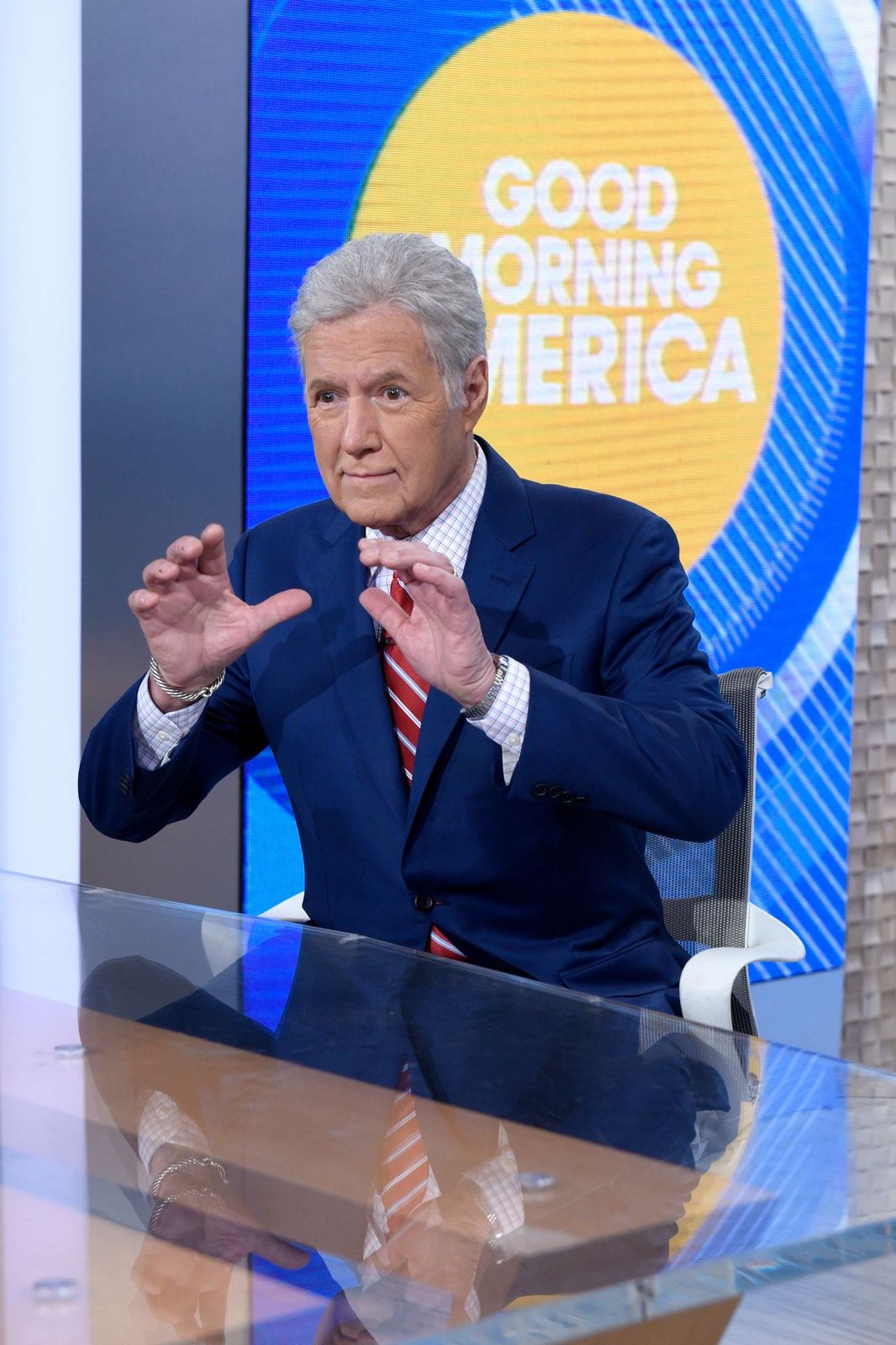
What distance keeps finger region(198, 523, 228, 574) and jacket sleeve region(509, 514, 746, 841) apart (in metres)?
0.37

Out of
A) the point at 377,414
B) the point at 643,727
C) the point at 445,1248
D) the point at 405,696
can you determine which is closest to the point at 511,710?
the point at 643,727

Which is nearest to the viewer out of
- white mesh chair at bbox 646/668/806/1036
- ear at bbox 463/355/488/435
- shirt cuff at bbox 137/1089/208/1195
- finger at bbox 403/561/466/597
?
shirt cuff at bbox 137/1089/208/1195

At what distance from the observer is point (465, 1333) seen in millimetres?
829

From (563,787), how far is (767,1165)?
66cm

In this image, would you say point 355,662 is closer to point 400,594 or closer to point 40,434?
point 400,594

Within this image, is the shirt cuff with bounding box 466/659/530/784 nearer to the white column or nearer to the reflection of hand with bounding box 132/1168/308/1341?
the reflection of hand with bounding box 132/1168/308/1341

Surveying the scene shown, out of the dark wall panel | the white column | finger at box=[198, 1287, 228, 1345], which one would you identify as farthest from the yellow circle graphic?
finger at box=[198, 1287, 228, 1345]

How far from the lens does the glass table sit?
0.88 meters

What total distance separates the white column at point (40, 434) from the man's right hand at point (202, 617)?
3.34ft

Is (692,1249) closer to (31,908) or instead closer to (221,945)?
(221,945)

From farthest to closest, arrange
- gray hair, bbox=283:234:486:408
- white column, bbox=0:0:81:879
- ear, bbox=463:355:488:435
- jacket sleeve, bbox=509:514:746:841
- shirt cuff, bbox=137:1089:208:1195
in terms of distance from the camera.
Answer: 1. white column, bbox=0:0:81:879
2. ear, bbox=463:355:488:435
3. gray hair, bbox=283:234:486:408
4. jacket sleeve, bbox=509:514:746:841
5. shirt cuff, bbox=137:1089:208:1195

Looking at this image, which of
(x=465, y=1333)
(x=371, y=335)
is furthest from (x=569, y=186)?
(x=465, y=1333)

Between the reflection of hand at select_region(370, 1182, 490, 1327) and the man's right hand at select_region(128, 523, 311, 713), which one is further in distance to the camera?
the man's right hand at select_region(128, 523, 311, 713)

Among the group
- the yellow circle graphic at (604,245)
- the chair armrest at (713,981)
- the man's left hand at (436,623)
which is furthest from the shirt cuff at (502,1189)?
the yellow circle graphic at (604,245)
